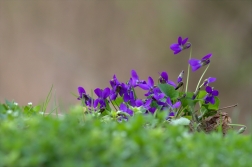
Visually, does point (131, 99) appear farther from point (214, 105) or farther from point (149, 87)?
point (214, 105)

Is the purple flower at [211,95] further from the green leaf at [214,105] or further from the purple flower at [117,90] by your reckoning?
the purple flower at [117,90]

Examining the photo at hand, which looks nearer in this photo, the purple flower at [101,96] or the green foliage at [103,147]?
the green foliage at [103,147]

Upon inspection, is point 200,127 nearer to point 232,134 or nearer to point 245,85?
point 232,134

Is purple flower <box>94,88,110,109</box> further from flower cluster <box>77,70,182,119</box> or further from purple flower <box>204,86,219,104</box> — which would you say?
purple flower <box>204,86,219,104</box>

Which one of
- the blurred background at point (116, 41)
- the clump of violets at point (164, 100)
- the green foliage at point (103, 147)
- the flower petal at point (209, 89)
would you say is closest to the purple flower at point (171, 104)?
the clump of violets at point (164, 100)

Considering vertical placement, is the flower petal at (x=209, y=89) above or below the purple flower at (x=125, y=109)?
below

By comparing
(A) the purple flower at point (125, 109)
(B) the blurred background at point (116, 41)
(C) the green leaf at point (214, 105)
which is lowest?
(C) the green leaf at point (214, 105)
